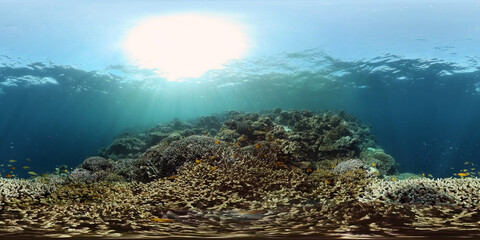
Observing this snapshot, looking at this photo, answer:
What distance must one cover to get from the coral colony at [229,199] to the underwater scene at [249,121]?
48mm

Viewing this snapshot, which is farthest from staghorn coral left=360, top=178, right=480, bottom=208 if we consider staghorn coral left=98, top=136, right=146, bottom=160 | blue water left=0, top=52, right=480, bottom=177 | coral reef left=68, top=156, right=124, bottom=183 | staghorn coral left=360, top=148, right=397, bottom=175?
blue water left=0, top=52, right=480, bottom=177

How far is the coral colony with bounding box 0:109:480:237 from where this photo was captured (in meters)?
3.36

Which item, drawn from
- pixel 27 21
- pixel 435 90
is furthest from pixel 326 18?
pixel 435 90

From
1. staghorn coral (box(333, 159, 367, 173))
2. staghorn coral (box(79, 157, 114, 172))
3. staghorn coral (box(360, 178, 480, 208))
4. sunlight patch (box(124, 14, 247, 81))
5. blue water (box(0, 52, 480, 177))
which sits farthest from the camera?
blue water (box(0, 52, 480, 177))

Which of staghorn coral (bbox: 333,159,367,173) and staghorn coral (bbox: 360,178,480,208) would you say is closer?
staghorn coral (bbox: 360,178,480,208)

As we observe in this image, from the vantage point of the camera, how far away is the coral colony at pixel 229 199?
336 cm

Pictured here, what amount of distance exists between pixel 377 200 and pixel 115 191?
662 cm

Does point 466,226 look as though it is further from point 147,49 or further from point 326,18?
point 147,49

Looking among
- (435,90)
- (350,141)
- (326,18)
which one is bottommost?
(350,141)

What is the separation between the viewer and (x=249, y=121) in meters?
12.6

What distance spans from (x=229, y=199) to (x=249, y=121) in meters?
7.08

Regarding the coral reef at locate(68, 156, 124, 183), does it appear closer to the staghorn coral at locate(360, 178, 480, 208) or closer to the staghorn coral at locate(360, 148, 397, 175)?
the staghorn coral at locate(360, 178, 480, 208)

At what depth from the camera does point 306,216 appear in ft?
14.0

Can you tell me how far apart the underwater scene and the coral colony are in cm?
5
